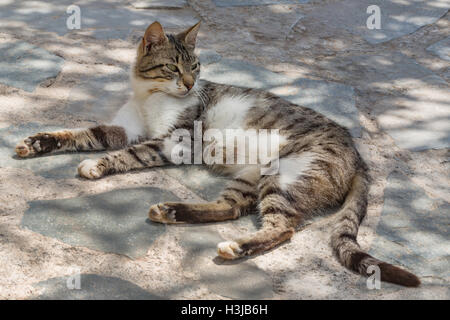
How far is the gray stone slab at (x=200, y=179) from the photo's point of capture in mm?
3264

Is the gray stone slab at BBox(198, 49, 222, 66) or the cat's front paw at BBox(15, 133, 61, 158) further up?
the gray stone slab at BBox(198, 49, 222, 66)

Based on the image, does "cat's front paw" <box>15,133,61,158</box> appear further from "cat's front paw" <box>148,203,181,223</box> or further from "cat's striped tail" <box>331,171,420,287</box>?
"cat's striped tail" <box>331,171,420,287</box>

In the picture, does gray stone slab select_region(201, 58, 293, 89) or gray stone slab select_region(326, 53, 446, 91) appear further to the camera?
gray stone slab select_region(326, 53, 446, 91)

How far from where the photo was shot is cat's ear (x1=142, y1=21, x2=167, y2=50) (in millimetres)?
3752

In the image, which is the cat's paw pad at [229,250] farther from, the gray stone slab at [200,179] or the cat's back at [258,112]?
the cat's back at [258,112]

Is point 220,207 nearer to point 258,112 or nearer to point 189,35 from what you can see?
point 258,112

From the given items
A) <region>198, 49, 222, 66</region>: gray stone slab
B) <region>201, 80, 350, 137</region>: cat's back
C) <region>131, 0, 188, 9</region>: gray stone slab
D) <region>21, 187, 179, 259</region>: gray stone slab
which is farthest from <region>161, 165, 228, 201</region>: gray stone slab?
<region>131, 0, 188, 9</region>: gray stone slab

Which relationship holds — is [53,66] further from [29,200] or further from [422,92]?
[422,92]

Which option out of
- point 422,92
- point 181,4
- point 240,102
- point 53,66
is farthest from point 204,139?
point 181,4

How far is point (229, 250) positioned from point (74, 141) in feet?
4.73

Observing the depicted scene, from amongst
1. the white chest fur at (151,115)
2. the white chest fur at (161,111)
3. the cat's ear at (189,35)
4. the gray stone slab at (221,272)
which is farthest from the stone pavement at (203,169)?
the cat's ear at (189,35)

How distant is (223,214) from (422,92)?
8.40 ft

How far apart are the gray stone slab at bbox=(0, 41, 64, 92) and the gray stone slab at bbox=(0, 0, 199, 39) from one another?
492mm

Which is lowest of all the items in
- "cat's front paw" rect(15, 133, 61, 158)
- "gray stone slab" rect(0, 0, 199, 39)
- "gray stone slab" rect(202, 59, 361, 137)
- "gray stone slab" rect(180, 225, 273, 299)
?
"gray stone slab" rect(180, 225, 273, 299)
